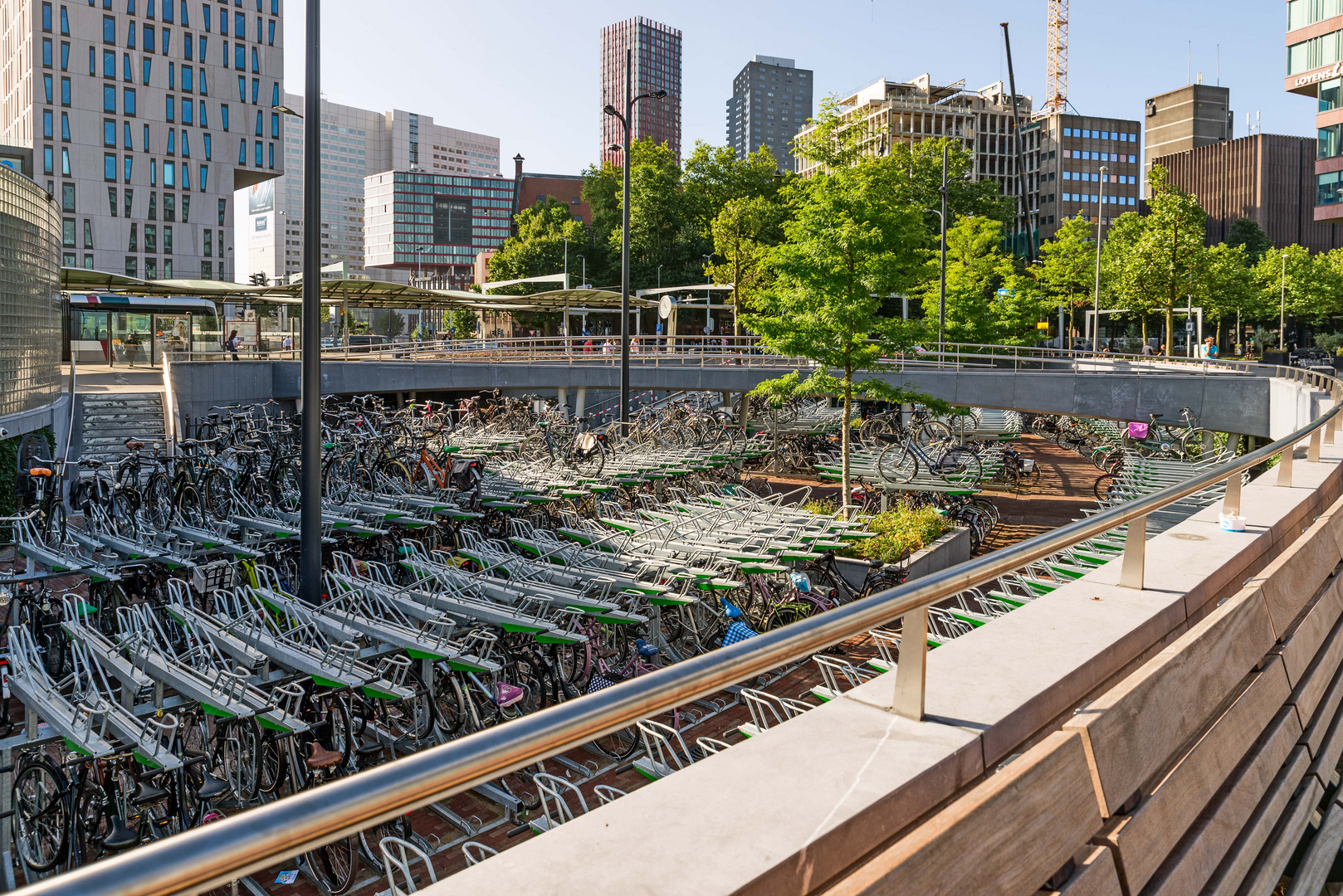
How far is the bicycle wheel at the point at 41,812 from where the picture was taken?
6699 millimetres

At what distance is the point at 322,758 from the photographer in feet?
23.4

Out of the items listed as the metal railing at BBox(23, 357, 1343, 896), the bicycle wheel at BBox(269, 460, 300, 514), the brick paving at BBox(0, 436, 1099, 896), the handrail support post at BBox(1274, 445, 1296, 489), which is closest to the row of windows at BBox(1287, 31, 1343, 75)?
the brick paving at BBox(0, 436, 1099, 896)

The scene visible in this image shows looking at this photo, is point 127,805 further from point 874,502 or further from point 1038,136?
point 1038,136

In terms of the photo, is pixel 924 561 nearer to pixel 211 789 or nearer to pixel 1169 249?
pixel 211 789

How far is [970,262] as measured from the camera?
40094mm

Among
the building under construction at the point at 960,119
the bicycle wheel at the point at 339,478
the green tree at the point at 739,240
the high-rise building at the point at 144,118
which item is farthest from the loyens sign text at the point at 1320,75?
the building under construction at the point at 960,119

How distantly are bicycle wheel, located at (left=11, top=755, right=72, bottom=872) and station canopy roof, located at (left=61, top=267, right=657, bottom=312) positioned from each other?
25.2 meters

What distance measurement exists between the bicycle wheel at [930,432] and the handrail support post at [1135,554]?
72.9 ft

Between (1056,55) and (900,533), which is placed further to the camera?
(1056,55)

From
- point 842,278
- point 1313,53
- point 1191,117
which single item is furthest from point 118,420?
point 1191,117

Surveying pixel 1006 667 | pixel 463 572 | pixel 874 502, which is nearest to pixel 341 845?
pixel 463 572

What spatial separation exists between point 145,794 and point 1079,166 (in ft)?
425

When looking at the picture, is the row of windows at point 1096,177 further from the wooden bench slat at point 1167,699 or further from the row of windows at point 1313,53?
the wooden bench slat at point 1167,699

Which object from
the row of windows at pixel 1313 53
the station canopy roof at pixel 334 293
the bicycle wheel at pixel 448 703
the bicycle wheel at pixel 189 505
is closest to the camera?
the bicycle wheel at pixel 448 703
